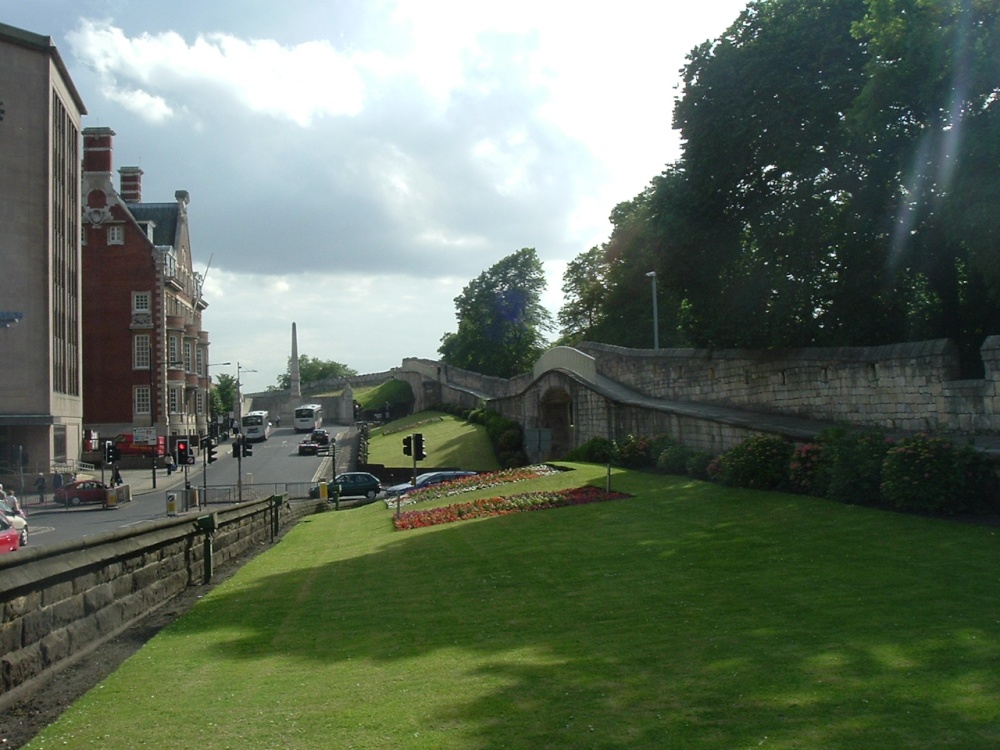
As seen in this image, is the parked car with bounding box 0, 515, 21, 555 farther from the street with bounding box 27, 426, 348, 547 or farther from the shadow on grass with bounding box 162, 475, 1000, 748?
the street with bounding box 27, 426, 348, 547

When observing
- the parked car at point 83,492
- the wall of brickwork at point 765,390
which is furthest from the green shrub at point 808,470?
the parked car at point 83,492

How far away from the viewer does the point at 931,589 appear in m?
9.23

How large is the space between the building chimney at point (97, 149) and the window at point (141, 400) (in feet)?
53.5

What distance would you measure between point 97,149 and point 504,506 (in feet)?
191

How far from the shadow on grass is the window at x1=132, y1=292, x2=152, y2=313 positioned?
5547cm

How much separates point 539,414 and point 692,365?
750 inches

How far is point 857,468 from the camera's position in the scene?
51.8ft

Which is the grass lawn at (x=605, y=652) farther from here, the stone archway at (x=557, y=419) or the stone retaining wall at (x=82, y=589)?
the stone archway at (x=557, y=419)

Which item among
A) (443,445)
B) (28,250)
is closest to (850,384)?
(443,445)

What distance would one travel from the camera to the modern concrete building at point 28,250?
47.8 meters

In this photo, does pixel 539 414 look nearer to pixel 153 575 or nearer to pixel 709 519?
pixel 709 519

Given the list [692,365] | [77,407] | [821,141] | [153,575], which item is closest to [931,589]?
[153,575]

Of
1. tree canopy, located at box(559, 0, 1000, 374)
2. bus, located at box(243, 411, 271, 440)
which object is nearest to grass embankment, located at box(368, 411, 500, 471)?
bus, located at box(243, 411, 271, 440)

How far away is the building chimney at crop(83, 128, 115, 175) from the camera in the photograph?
68.5 meters
